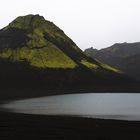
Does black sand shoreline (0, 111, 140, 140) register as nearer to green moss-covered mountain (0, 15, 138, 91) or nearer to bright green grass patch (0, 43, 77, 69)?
green moss-covered mountain (0, 15, 138, 91)

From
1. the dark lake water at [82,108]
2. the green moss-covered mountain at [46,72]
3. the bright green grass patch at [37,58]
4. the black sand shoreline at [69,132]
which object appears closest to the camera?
the black sand shoreline at [69,132]

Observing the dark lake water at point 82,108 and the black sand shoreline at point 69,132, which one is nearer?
the black sand shoreline at point 69,132

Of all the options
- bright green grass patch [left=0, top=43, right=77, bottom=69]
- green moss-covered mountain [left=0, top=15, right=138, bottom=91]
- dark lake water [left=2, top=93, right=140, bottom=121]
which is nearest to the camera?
dark lake water [left=2, top=93, right=140, bottom=121]

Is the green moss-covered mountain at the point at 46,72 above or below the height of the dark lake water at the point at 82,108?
above

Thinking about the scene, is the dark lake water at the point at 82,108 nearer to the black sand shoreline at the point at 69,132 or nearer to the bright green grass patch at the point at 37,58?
the black sand shoreline at the point at 69,132

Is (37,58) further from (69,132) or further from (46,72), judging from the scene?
(69,132)

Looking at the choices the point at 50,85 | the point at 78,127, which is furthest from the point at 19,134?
the point at 50,85

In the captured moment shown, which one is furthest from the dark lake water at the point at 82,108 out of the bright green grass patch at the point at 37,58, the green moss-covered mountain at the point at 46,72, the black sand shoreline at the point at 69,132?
the bright green grass patch at the point at 37,58

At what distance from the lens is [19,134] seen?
3622cm

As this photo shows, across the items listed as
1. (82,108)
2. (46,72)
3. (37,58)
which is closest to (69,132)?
(82,108)

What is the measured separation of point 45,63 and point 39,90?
35726 millimetres

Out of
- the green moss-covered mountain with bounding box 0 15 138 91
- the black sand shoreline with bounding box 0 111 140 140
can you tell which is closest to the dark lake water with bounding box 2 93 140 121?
the black sand shoreline with bounding box 0 111 140 140

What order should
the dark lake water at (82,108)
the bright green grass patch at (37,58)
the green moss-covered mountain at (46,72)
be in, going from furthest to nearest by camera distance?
the bright green grass patch at (37,58), the green moss-covered mountain at (46,72), the dark lake water at (82,108)

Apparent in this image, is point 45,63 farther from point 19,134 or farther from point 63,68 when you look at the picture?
point 19,134
